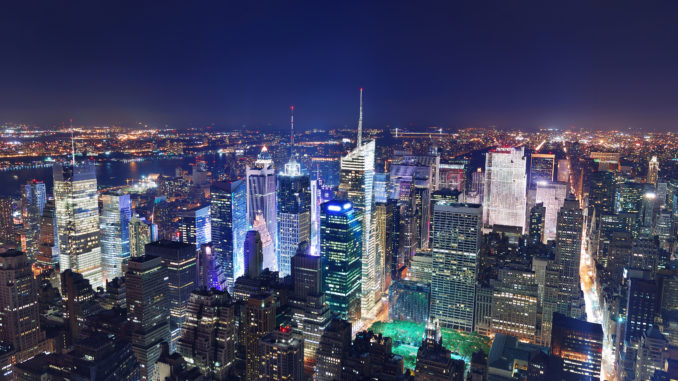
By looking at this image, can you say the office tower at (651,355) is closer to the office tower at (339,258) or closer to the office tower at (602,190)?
the office tower at (339,258)

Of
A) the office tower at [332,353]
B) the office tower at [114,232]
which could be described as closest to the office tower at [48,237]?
the office tower at [114,232]

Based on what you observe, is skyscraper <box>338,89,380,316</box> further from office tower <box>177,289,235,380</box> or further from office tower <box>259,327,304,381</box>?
office tower <box>259,327,304,381</box>

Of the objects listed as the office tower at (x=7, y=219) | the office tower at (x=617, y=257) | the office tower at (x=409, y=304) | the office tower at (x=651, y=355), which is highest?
the office tower at (x=7, y=219)

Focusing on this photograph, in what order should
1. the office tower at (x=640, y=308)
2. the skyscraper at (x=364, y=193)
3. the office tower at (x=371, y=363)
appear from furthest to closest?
the skyscraper at (x=364, y=193) → the office tower at (x=640, y=308) → the office tower at (x=371, y=363)

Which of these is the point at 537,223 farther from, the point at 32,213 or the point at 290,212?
the point at 32,213

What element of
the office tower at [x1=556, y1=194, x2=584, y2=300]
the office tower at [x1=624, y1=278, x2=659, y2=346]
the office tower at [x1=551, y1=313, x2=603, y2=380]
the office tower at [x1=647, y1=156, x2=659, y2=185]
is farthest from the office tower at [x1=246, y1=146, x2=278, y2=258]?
the office tower at [x1=647, y1=156, x2=659, y2=185]

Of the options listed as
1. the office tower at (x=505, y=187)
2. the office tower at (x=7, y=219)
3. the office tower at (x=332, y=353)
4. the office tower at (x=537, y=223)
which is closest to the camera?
the office tower at (x=332, y=353)
